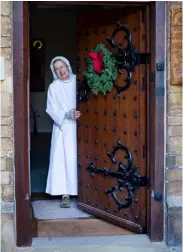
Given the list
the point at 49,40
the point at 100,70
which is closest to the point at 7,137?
the point at 100,70

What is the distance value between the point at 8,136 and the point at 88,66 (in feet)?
3.56

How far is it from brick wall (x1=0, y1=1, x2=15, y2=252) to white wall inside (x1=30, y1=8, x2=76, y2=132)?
6.60m

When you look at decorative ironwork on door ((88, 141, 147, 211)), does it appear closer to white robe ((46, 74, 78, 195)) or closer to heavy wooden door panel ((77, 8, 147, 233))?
heavy wooden door panel ((77, 8, 147, 233))

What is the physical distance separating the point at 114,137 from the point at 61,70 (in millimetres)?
949

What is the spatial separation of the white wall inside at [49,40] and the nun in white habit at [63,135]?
5617mm

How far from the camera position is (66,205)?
4762 mm

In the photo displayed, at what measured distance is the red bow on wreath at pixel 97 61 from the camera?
13.9 feet

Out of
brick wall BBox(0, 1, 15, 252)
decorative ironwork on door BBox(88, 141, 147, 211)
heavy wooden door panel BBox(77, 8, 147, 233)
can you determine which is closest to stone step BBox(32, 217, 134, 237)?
heavy wooden door panel BBox(77, 8, 147, 233)

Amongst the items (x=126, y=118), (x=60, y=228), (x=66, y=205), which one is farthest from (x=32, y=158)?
(x=126, y=118)

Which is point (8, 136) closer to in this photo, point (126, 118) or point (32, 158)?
point (126, 118)

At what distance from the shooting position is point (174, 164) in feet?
12.7

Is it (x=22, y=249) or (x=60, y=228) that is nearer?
(x=22, y=249)

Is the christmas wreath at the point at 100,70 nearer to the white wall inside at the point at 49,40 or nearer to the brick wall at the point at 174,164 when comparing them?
the brick wall at the point at 174,164

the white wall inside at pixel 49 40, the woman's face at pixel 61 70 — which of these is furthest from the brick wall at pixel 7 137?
the white wall inside at pixel 49 40
